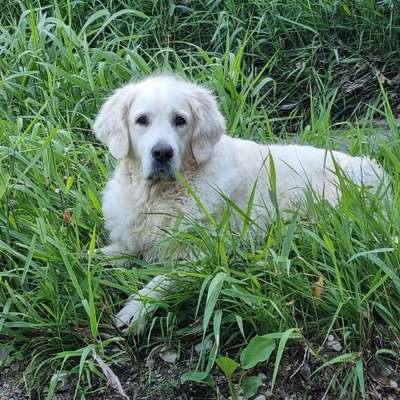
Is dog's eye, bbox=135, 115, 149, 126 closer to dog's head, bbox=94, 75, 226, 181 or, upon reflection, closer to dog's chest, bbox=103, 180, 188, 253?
dog's head, bbox=94, 75, 226, 181

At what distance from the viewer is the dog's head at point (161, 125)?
12.0 ft

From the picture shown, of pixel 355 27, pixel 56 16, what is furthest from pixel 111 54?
pixel 355 27

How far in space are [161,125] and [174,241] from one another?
0.52 m

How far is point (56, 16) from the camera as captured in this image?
233 inches

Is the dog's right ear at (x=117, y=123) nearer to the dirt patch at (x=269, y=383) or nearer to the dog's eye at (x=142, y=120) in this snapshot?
the dog's eye at (x=142, y=120)

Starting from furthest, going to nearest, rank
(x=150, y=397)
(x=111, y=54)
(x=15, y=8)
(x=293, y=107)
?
(x=15, y=8) < (x=293, y=107) < (x=111, y=54) < (x=150, y=397)

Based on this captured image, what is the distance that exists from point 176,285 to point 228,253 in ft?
0.82

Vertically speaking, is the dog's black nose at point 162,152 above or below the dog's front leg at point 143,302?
above

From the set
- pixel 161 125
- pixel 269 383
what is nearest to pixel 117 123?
pixel 161 125

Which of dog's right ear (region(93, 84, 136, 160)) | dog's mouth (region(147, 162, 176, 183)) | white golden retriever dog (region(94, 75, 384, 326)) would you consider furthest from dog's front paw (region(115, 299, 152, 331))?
dog's right ear (region(93, 84, 136, 160))

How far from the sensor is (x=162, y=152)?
3625mm

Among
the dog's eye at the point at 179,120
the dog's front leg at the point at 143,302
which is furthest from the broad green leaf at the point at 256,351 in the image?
the dog's eye at the point at 179,120

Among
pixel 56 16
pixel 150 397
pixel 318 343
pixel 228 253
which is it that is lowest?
pixel 150 397

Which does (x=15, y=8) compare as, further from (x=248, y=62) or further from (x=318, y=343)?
(x=318, y=343)
